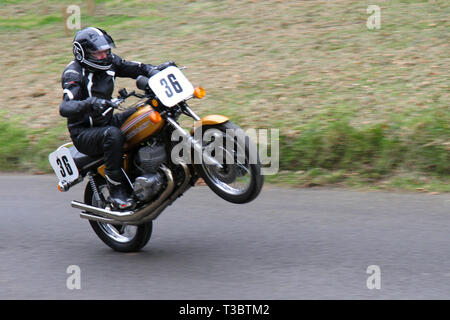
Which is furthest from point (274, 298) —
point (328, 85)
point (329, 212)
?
point (328, 85)

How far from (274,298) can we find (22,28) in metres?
11.2

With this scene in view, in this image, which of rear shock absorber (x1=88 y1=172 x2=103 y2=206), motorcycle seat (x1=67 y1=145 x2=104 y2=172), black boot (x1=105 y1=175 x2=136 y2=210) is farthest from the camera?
rear shock absorber (x1=88 y1=172 x2=103 y2=206)

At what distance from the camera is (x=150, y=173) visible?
18.2 feet

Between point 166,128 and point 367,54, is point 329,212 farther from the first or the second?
point 367,54

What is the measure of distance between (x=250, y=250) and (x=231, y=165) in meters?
0.87

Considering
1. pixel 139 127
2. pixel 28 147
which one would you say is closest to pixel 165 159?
pixel 139 127

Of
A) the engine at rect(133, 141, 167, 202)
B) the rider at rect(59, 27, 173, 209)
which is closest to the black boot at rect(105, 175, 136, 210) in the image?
the rider at rect(59, 27, 173, 209)

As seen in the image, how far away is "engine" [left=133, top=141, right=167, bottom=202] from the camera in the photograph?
5.48 meters

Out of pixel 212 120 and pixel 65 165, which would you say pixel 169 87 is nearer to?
pixel 212 120

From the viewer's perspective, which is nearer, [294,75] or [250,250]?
[250,250]

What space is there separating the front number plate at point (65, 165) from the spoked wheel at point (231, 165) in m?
1.24

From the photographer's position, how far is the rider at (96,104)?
5.40m

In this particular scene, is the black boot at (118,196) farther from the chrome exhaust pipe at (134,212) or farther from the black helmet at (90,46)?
the black helmet at (90,46)

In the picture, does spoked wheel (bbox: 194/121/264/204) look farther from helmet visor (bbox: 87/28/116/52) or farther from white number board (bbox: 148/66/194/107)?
helmet visor (bbox: 87/28/116/52)
